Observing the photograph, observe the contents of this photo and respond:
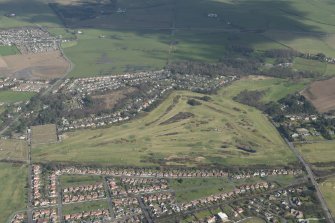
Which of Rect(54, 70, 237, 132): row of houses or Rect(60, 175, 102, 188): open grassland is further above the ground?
Rect(54, 70, 237, 132): row of houses

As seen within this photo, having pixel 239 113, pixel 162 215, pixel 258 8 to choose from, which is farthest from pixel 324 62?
pixel 162 215

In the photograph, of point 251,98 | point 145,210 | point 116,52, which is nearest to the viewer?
point 145,210

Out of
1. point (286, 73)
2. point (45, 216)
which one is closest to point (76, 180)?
point (45, 216)

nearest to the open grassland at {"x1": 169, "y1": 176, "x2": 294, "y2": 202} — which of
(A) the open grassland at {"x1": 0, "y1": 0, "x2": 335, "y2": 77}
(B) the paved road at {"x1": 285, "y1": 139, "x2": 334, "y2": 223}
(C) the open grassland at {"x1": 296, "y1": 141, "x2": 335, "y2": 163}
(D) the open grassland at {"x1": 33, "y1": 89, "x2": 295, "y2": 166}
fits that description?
(B) the paved road at {"x1": 285, "y1": 139, "x2": 334, "y2": 223}

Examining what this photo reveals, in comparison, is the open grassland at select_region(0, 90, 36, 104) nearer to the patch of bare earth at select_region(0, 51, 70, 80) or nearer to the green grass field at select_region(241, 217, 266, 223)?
the patch of bare earth at select_region(0, 51, 70, 80)

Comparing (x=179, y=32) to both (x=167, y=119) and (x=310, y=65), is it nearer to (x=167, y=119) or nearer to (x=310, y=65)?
(x=310, y=65)

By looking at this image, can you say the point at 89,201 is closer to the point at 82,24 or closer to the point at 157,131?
the point at 157,131

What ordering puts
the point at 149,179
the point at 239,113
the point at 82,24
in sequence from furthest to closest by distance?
the point at 82,24 < the point at 239,113 < the point at 149,179
